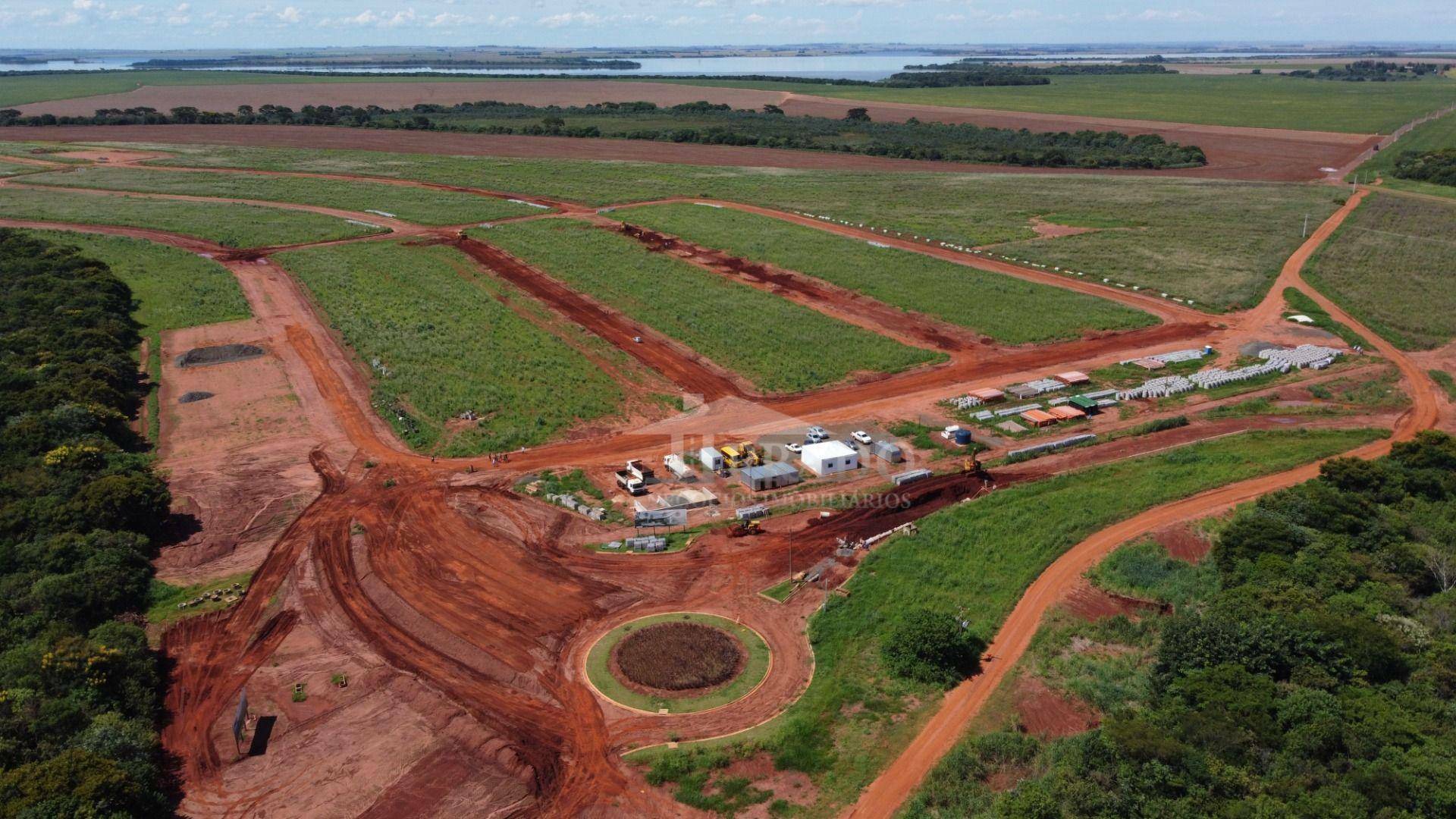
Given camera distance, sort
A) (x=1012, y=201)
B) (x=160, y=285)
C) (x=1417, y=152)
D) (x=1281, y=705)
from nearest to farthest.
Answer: (x=1281, y=705), (x=160, y=285), (x=1012, y=201), (x=1417, y=152)

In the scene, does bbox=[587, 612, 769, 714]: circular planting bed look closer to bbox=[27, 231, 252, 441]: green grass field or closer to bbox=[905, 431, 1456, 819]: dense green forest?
bbox=[905, 431, 1456, 819]: dense green forest

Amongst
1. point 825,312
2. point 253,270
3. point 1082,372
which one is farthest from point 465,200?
point 1082,372

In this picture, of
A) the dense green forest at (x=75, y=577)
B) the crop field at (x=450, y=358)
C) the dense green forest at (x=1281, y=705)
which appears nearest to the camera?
the dense green forest at (x=1281, y=705)

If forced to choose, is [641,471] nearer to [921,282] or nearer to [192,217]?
[921,282]

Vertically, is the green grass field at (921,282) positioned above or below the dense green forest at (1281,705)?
above

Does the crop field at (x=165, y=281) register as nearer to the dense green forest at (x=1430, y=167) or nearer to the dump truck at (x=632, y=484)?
the dump truck at (x=632, y=484)

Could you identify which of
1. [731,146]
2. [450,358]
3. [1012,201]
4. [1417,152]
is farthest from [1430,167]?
[450,358]

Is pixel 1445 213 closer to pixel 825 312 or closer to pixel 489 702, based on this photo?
pixel 825 312

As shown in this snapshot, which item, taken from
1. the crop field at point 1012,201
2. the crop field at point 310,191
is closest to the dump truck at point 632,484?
the crop field at point 1012,201
